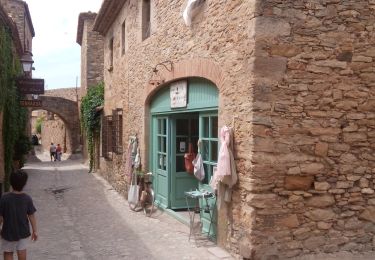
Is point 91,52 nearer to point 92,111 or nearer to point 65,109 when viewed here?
point 92,111

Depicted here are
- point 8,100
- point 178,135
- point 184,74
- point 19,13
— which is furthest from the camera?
point 19,13

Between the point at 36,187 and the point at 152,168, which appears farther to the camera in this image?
the point at 36,187

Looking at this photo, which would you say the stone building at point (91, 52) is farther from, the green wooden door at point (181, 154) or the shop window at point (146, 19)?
the green wooden door at point (181, 154)

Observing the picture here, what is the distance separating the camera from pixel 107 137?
42.6 feet

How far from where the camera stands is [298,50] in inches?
189

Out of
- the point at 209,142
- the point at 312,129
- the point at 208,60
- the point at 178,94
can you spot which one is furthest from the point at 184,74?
the point at 312,129

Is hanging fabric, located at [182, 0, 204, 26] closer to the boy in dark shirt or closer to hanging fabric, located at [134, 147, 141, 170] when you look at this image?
the boy in dark shirt

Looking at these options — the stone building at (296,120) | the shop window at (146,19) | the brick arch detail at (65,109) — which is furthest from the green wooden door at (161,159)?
the brick arch detail at (65,109)

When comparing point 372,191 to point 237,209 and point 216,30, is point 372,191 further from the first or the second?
point 216,30

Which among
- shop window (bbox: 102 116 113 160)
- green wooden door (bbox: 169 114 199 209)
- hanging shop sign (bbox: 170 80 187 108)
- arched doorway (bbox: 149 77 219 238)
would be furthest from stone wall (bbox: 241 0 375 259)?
shop window (bbox: 102 116 113 160)

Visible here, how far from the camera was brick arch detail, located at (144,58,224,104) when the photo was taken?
550cm

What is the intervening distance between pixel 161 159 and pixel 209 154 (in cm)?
221

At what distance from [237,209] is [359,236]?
4.85 feet

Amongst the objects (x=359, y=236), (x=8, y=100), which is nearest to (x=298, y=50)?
(x=359, y=236)
